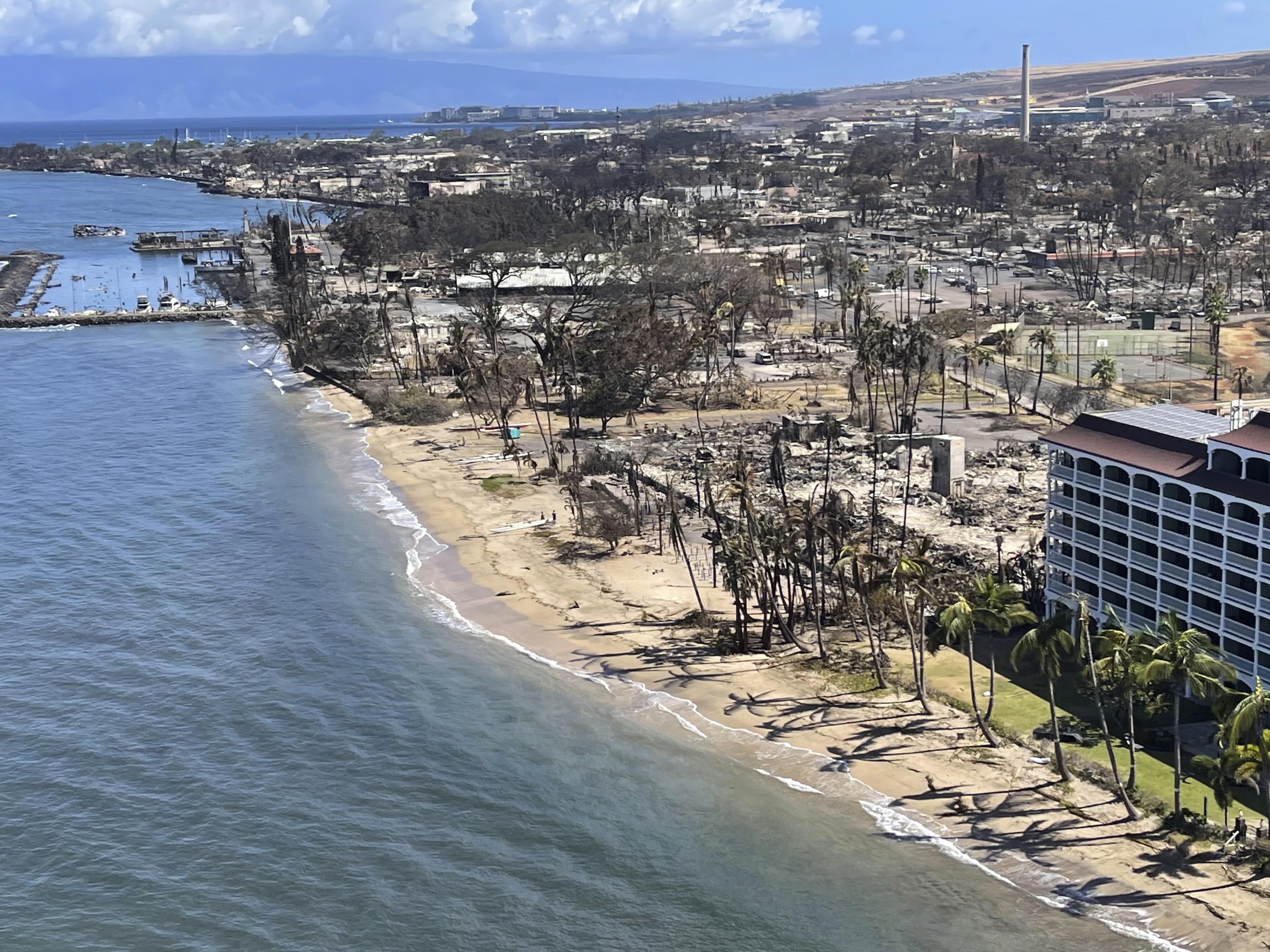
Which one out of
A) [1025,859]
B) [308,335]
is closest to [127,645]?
[1025,859]

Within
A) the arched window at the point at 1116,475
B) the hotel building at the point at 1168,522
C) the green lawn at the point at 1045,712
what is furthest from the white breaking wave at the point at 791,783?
the arched window at the point at 1116,475

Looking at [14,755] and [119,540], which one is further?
[119,540]

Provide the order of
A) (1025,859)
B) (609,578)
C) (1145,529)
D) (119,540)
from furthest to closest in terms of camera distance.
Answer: (119,540) → (609,578) → (1145,529) → (1025,859)

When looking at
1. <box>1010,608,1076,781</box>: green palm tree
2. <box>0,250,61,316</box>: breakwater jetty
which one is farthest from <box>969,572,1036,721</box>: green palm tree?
<box>0,250,61,316</box>: breakwater jetty

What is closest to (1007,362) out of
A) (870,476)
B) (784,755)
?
(870,476)

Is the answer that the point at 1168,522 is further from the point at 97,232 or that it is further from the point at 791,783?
the point at 97,232

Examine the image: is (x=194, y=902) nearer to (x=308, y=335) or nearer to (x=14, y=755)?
(x=14, y=755)
